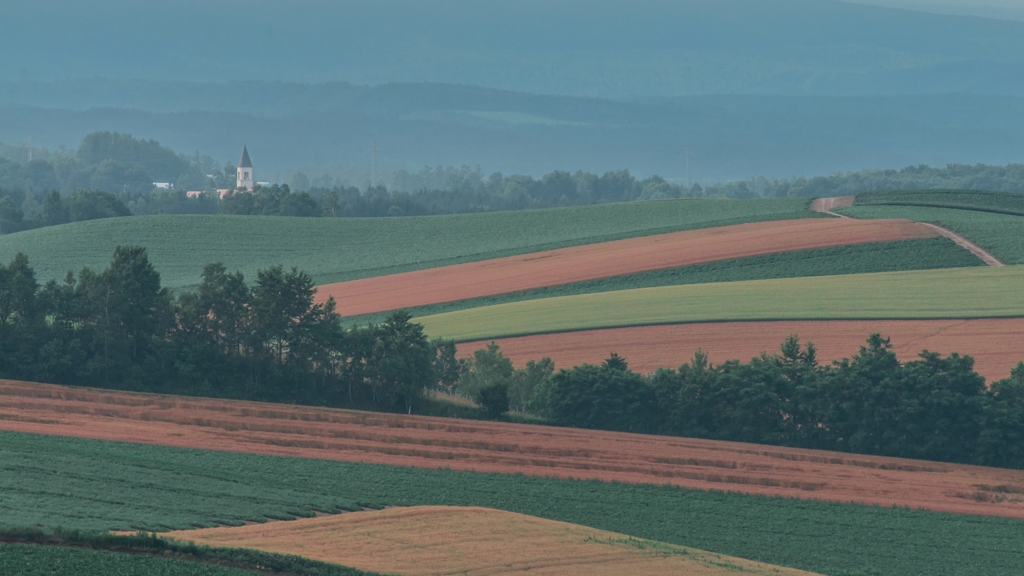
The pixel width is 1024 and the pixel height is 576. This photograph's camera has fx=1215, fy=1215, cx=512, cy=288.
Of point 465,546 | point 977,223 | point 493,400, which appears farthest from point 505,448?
point 977,223

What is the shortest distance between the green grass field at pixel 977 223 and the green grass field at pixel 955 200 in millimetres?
2195

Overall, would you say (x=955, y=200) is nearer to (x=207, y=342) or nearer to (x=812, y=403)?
(x=812, y=403)

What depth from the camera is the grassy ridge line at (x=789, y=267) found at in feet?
272

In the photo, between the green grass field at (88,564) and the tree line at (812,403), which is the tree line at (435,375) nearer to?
the tree line at (812,403)

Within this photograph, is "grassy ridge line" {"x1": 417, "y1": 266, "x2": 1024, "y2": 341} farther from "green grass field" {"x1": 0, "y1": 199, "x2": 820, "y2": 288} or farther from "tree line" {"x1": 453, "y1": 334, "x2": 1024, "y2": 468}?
"green grass field" {"x1": 0, "y1": 199, "x2": 820, "y2": 288}

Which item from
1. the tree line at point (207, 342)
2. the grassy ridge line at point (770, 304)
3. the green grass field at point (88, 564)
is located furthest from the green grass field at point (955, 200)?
the green grass field at point (88, 564)

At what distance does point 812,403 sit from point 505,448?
1395 cm

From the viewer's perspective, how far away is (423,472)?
43188 mm

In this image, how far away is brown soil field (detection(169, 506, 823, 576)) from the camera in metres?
30.2

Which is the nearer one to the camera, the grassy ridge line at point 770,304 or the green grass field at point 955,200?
the grassy ridge line at point 770,304

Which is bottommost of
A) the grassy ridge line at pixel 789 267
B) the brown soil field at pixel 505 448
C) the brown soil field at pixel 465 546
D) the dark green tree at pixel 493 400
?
the brown soil field at pixel 465 546

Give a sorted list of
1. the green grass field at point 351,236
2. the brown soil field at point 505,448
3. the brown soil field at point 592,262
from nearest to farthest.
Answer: the brown soil field at point 505,448 → the brown soil field at point 592,262 → the green grass field at point 351,236

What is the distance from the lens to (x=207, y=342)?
195 ft

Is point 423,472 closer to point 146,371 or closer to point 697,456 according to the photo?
point 697,456
